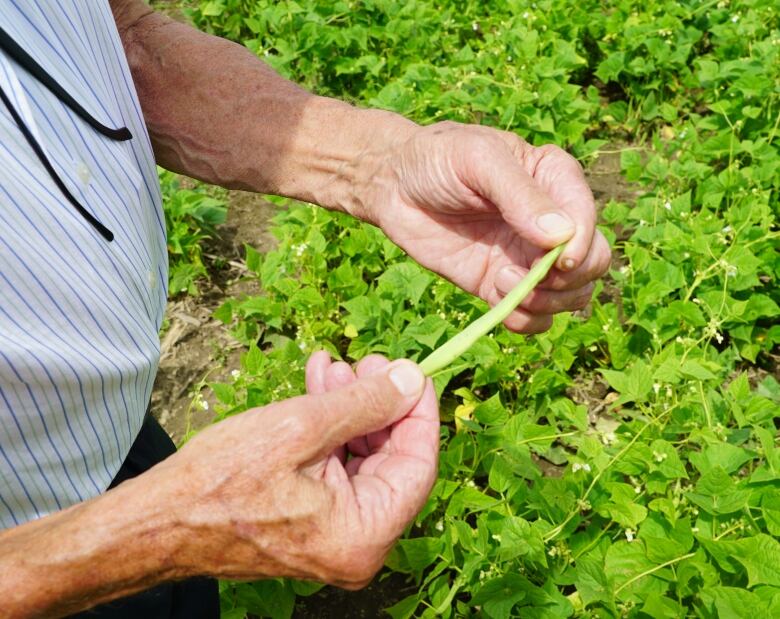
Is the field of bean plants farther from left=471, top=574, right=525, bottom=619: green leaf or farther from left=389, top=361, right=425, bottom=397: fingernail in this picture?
left=389, top=361, right=425, bottom=397: fingernail

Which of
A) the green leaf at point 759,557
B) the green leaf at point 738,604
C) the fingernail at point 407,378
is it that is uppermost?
the fingernail at point 407,378

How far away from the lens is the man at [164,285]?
1.17 m

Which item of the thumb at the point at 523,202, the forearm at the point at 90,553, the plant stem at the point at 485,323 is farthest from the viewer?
the thumb at the point at 523,202

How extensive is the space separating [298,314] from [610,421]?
1060mm

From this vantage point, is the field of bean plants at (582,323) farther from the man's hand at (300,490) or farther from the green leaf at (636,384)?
the man's hand at (300,490)

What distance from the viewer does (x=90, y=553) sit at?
1.15 m

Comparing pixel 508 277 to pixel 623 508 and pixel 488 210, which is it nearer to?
pixel 488 210

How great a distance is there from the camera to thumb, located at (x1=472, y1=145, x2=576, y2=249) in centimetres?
151

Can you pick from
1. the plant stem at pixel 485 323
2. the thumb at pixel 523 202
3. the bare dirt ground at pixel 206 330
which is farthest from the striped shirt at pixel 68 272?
the bare dirt ground at pixel 206 330

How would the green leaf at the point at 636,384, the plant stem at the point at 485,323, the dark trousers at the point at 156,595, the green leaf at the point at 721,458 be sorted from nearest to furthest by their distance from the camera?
the plant stem at the point at 485,323
the dark trousers at the point at 156,595
the green leaf at the point at 721,458
the green leaf at the point at 636,384

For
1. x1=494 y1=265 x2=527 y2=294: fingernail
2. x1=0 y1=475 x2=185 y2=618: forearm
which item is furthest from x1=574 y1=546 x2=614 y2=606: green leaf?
x1=0 y1=475 x2=185 y2=618: forearm

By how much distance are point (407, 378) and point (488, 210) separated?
1.75 ft

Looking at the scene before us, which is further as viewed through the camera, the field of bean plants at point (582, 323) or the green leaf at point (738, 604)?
the field of bean plants at point (582, 323)

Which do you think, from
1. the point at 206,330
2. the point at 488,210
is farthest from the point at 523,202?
the point at 206,330
